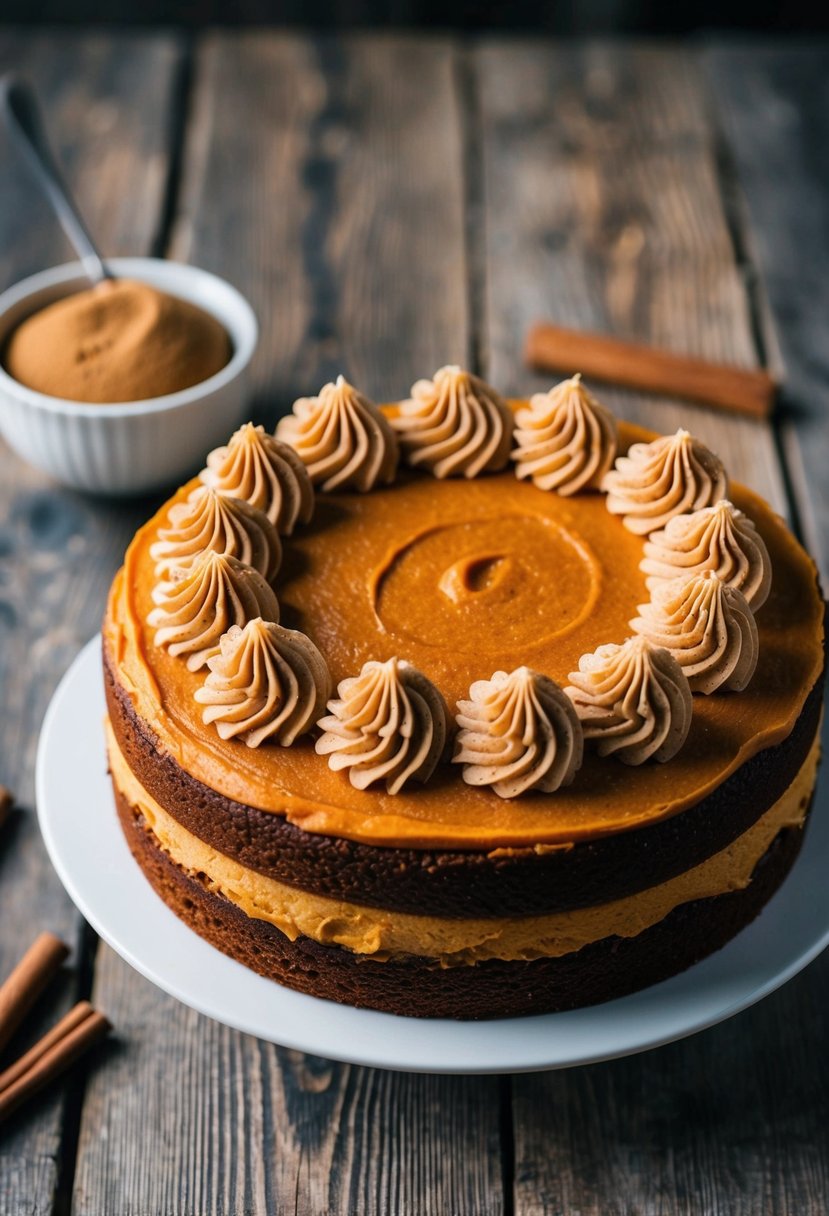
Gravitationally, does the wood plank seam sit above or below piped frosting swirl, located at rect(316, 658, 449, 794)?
below

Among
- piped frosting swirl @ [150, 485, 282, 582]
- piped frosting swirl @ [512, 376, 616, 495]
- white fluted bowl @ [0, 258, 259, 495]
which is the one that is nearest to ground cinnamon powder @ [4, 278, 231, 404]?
white fluted bowl @ [0, 258, 259, 495]

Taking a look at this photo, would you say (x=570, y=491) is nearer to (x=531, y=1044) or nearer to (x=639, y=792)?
(x=639, y=792)

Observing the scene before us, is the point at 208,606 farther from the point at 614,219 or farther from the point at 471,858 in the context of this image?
the point at 614,219

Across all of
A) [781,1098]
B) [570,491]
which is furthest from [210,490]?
[781,1098]

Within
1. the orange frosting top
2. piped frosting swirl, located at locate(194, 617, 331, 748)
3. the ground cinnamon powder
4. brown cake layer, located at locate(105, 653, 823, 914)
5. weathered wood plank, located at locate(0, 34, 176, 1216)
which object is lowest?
weathered wood plank, located at locate(0, 34, 176, 1216)

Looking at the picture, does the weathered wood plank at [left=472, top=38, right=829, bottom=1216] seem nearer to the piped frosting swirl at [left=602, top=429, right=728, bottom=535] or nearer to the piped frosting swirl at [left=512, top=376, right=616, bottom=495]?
the piped frosting swirl at [left=602, top=429, right=728, bottom=535]

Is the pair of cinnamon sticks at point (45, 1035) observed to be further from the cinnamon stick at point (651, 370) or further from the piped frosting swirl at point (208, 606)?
the cinnamon stick at point (651, 370)
